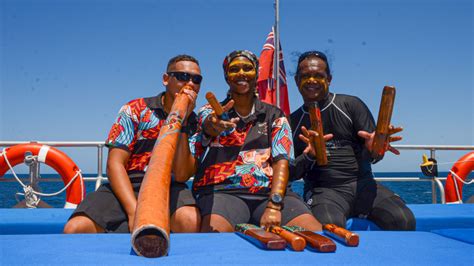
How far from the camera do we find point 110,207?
2.52 metres

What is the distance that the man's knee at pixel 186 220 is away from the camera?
246 cm

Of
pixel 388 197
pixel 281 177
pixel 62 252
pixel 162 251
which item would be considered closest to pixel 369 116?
pixel 388 197

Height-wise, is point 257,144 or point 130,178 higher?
point 257,144

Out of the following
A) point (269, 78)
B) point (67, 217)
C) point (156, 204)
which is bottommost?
point (67, 217)

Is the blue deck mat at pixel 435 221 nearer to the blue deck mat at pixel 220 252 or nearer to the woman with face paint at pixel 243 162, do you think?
the woman with face paint at pixel 243 162

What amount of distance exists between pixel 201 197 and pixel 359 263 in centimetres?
132

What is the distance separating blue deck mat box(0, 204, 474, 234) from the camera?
9.88 ft

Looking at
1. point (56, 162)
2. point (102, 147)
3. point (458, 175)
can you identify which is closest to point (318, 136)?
point (102, 147)

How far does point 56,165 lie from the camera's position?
5.10 metres

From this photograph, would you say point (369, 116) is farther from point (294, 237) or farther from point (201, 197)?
point (294, 237)

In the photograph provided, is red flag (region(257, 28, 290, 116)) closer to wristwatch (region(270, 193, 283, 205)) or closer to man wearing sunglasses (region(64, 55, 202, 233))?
man wearing sunglasses (region(64, 55, 202, 233))

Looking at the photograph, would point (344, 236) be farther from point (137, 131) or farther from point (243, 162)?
point (137, 131)

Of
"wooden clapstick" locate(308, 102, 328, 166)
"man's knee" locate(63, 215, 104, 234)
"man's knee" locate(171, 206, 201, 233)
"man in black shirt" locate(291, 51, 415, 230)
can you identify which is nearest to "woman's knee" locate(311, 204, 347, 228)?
"man in black shirt" locate(291, 51, 415, 230)

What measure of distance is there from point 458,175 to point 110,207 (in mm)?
4610
